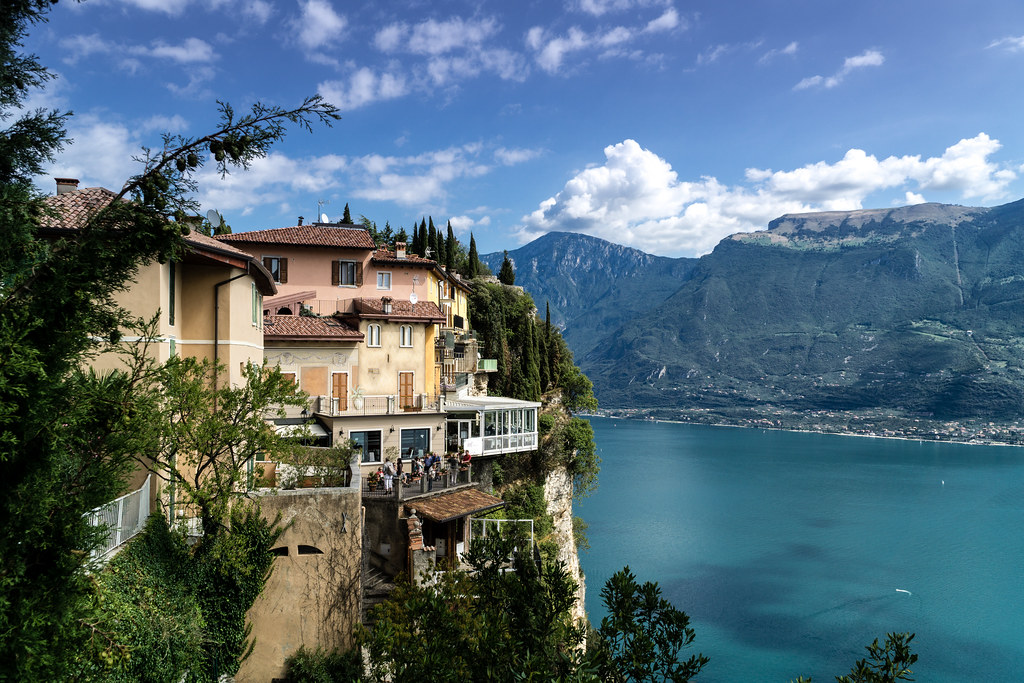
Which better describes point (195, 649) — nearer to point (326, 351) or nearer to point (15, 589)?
point (15, 589)

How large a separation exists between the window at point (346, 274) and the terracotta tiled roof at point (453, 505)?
1282 cm

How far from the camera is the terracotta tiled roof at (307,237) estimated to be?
30516 millimetres

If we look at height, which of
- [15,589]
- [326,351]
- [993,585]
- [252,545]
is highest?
[326,351]

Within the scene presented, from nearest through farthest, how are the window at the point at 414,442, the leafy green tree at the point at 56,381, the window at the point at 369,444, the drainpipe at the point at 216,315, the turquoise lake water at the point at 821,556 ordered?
the leafy green tree at the point at 56,381
the drainpipe at the point at 216,315
the window at the point at 369,444
the window at the point at 414,442
the turquoise lake water at the point at 821,556

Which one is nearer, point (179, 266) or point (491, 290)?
point (179, 266)

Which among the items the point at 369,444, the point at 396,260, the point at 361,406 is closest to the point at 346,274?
the point at 396,260

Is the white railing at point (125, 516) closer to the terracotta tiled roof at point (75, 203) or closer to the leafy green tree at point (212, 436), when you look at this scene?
the leafy green tree at point (212, 436)

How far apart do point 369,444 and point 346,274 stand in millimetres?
10071

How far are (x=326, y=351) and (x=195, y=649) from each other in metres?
15.5

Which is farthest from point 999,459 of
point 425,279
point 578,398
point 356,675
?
point 356,675

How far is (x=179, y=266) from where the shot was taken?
1413 cm

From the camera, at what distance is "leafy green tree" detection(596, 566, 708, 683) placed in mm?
7937

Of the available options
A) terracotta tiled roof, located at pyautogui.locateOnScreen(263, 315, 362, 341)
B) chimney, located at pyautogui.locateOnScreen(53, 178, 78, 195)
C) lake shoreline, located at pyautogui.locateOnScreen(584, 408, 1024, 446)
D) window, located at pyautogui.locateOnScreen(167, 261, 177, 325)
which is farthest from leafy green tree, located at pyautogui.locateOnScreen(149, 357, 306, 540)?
lake shoreline, located at pyautogui.locateOnScreen(584, 408, 1024, 446)

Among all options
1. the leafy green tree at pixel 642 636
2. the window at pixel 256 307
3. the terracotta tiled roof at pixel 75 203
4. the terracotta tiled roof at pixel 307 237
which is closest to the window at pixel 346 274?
the terracotta tiled roof at pixel 307 237
